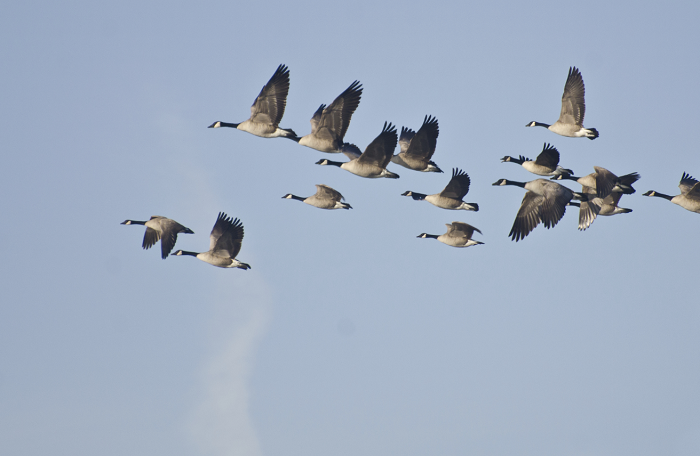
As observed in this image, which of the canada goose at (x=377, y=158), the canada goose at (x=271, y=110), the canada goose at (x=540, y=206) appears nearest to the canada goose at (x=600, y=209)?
the canada goose at (x=540, y=206)

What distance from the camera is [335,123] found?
68.0 feet

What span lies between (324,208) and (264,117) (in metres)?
3.13

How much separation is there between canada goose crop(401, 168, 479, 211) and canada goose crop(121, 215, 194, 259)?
660cm

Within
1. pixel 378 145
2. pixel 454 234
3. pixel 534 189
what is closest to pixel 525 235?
pixel 534 189

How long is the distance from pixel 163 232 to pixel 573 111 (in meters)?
11.8

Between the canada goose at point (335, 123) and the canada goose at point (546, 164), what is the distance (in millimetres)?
5184

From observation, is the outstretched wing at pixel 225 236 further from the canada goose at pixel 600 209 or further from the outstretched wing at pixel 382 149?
the canada goose at pixel 600 209

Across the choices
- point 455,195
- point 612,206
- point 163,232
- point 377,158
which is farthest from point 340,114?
point 612,206

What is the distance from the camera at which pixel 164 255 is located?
890 inches

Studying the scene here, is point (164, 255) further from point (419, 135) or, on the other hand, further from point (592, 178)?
point (592, 178)

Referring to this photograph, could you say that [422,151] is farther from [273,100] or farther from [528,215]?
[273,100]

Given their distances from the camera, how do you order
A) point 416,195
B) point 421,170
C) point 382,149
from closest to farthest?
point 382,149, point 421,170, point 416,195

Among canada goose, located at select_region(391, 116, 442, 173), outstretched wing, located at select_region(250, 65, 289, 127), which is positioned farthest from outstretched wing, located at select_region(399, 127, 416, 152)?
outstretched wing, located at select_region(250, 65, 289, 127)

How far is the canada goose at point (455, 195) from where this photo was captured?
22391 millimetres
